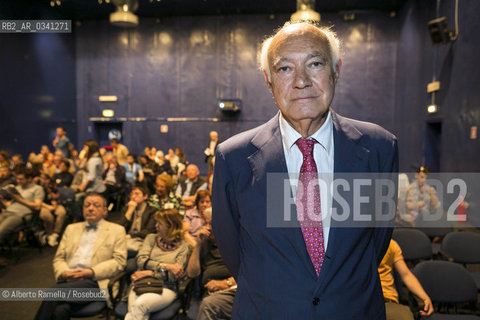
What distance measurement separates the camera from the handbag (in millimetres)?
3041

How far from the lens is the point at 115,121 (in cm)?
1398

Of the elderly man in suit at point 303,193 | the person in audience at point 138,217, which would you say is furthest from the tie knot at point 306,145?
the person in audience at point 138,217

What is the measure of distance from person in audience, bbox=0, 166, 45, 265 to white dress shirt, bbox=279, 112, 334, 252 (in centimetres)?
521

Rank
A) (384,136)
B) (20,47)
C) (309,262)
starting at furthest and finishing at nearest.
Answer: (20,47) → (384,136) → (309,262)

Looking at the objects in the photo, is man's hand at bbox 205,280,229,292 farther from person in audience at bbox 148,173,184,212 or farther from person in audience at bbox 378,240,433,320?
person in audience at bbox 148,173,184,212

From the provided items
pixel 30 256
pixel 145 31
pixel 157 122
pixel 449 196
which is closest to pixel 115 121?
pixel 157 122

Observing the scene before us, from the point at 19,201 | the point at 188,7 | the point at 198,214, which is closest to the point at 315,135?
the point at 198,214

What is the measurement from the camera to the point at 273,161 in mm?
1279

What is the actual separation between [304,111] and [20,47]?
12.3 meters

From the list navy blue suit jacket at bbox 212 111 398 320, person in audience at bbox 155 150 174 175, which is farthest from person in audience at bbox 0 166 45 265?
navy blue suit jacket at bbox 212 111 398 320

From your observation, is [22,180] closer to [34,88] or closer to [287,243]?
[287,243]

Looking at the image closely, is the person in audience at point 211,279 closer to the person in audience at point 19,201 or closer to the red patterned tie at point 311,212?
the red patterned tie at point 311,212

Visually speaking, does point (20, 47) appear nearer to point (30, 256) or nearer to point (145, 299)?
point (30, 256)

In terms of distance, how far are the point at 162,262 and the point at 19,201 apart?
3351mm
